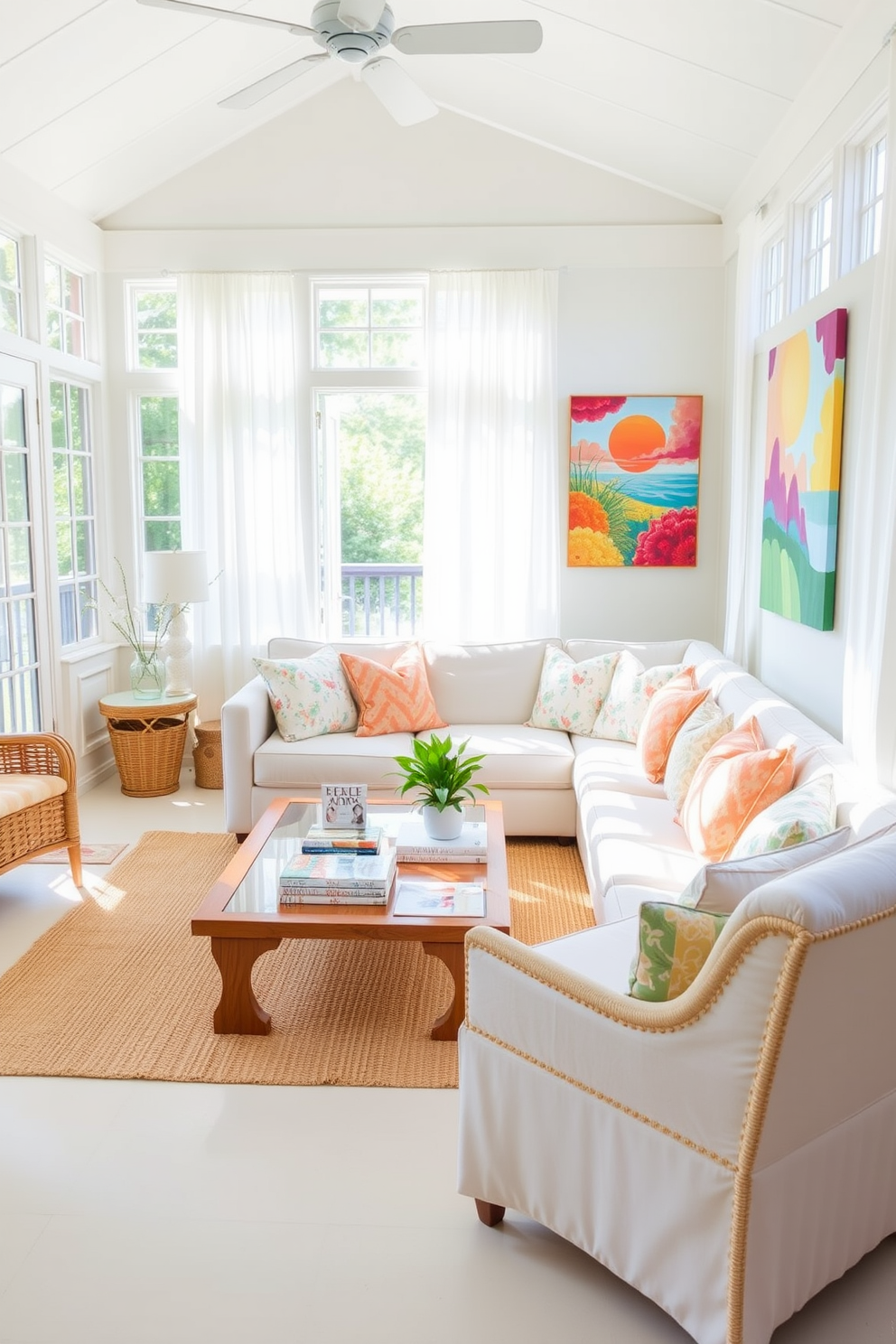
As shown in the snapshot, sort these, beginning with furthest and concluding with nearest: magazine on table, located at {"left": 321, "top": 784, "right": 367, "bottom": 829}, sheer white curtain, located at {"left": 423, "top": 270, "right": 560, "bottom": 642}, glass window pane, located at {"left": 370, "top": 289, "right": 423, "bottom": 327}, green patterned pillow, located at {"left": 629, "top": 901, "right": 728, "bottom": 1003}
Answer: glass window pane, located at {"left": 370, "top": 289, "right": 423, "bottom": 327}, sheer white curtain, located at {"left": 423, "top": 270, "right": 560, "bottom": 642}, magazine on table, located at {"left": 321, "top": 784, "right": 367, "bottom": 829}, green patterned pillow, located at {"left": 629, "top": 901, "right": 728, "bottom": 1003}

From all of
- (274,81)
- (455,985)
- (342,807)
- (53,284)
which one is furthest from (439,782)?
(53,284)

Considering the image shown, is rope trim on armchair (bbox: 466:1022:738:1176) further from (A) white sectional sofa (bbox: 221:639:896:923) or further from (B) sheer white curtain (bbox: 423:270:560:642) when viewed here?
(B) sheer white curtain (bbox: 423:270:560:642)

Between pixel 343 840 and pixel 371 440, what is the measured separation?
301 cm

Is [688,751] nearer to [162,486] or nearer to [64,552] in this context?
[64,552]

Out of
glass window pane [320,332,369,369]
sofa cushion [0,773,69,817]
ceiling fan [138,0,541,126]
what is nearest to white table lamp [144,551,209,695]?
glass window pane [320,332,369,369]

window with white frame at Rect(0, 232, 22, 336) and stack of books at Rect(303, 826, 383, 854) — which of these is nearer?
stack of books at Rect(303, 826, 383, 854)

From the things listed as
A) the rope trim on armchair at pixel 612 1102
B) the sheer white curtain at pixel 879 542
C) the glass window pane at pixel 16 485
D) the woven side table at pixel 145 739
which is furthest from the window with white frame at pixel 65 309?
the rope trim on armchair at pixel 612 1102

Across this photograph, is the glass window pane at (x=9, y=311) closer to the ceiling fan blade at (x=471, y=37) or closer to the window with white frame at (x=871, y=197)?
the ceiling fan blade at (x=471, y=37)

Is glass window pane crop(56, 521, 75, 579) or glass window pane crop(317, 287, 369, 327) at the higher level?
glass window pane crop(317, 287, 369, 327)

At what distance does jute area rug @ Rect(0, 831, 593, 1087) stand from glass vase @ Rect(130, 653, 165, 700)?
1.50 m

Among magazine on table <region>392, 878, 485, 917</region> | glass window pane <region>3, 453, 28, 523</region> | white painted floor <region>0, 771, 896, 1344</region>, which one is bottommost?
white painted floor <region>0, 771, 896, 1344</region>

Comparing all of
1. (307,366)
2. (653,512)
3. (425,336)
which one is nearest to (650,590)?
(653,512)

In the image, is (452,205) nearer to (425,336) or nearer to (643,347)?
(425,336)

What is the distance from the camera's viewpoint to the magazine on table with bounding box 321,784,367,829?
3246 millimetres
